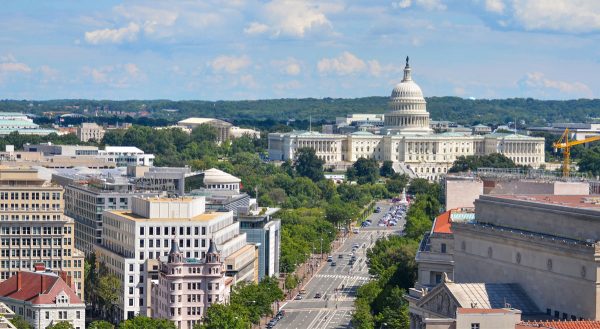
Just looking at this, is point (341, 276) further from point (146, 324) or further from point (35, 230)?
point (146, 324)

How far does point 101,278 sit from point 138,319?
23.4 meters

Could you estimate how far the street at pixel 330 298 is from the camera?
13338 centimetres

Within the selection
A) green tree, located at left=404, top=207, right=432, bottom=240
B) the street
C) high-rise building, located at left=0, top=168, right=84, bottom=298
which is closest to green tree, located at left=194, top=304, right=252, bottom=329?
the street

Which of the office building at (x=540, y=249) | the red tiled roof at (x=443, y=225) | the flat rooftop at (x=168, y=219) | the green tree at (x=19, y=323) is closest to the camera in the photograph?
the office building at (x=540, y=249)

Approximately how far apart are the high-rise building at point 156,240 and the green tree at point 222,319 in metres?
15.6

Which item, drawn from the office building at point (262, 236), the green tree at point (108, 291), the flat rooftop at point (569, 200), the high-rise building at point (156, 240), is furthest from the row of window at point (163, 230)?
the flat rooftop at point (569, 200)

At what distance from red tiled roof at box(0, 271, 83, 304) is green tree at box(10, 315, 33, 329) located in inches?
180

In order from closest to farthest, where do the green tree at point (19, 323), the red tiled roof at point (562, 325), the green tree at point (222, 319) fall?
1. the red tiled roof at point (562, 325)
2. the green tree at point (19, 323)
3. the green tree at point (222, 319)

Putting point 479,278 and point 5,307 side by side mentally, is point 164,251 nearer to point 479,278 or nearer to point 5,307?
point 5,307

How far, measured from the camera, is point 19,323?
10838cm

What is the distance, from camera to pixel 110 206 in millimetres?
147375

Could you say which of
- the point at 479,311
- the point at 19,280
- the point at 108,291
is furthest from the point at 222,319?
the point at 479,311

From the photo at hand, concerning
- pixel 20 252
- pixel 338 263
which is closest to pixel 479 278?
pixel 20 252

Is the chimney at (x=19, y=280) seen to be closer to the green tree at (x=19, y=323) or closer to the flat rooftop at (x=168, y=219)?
the green tree at (x=19, y=323)
